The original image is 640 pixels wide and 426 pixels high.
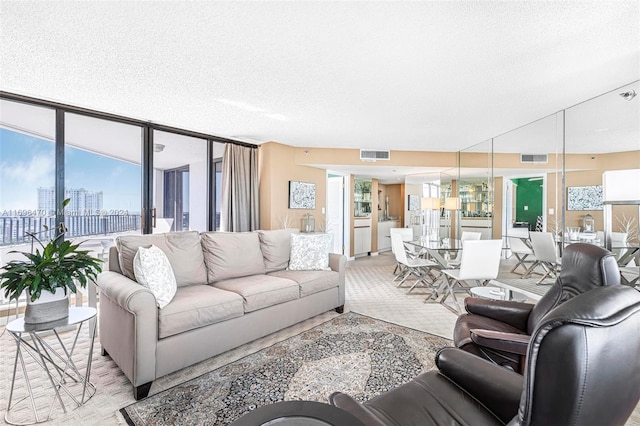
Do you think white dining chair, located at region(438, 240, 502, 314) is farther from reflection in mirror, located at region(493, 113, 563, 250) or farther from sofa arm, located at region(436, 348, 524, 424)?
sofa arm, located at region(436, 348, 524, 424)

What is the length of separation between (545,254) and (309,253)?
3.14 meters

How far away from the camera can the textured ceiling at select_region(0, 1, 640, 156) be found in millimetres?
1809

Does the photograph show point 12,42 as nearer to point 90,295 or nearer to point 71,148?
point 71,148

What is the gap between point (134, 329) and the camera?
6.45 ft

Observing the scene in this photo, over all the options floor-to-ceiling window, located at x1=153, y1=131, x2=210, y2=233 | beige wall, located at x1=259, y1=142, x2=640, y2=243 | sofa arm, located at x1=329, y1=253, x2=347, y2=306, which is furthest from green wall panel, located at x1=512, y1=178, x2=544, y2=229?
floor-to-ceiling window, located at x1=153, y1=131, x2=210, y2=233

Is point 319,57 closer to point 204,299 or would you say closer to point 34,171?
point 204,299

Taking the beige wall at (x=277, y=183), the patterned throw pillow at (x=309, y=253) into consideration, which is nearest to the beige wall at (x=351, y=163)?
the beige wall at (x=277, y=183)

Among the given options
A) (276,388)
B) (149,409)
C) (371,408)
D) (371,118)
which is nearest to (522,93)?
(371,118)

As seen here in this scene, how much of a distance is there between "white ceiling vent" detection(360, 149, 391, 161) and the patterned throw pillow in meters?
2.71

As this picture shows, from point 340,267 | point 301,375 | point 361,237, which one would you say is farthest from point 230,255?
point 361,237

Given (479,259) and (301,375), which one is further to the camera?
(479,259)

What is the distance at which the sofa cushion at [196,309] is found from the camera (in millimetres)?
2152

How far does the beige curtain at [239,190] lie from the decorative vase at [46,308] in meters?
3.08

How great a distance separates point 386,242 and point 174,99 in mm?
7174
